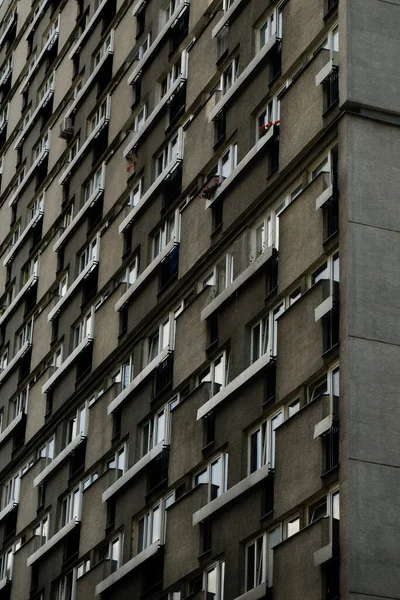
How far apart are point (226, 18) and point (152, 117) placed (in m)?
4.82

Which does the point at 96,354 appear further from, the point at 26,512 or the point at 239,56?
the point at 239,56

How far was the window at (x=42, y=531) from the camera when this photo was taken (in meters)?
46.0

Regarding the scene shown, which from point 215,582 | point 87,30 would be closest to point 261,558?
point 215,582

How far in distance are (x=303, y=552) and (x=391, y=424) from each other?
295 centimetres

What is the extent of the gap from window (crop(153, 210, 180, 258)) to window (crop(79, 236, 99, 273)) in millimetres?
4654

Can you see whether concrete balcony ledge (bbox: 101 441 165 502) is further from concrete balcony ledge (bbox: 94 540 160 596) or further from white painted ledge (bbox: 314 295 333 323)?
white painted ledge (bbox: 314 295 333 323)

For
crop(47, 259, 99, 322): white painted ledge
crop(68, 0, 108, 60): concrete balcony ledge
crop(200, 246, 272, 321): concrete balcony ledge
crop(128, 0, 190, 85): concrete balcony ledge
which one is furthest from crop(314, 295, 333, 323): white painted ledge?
crop(68, 0, 108, 60): concrete balcony ledge

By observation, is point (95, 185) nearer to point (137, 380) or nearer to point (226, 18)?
point (226, 18)

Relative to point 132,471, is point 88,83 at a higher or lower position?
higher

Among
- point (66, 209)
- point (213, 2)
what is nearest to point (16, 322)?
point (66, 209)

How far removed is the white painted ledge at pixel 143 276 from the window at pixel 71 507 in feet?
17.3

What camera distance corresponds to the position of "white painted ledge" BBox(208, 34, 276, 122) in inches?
1519

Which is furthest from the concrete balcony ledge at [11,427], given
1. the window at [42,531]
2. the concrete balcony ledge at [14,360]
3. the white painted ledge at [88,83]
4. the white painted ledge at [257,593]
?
the white painted ledge at [257,593]

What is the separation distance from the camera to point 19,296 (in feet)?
179
